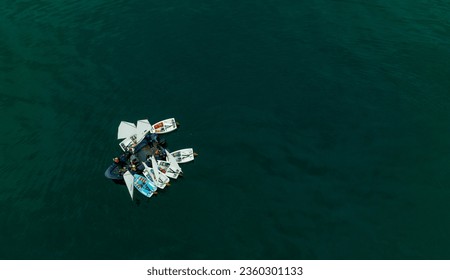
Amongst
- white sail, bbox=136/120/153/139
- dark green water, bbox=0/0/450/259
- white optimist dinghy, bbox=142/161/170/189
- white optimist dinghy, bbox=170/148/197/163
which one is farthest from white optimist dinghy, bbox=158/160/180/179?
white sail, bbox=136/120/153/139

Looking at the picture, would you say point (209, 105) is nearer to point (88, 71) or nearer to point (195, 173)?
point (195, 173)

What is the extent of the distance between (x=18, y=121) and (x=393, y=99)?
98.8 m

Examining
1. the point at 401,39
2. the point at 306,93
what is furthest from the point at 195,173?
the point at 401,39

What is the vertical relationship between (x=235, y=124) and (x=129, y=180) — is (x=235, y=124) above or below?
above

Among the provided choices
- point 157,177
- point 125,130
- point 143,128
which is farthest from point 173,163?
point 125,130

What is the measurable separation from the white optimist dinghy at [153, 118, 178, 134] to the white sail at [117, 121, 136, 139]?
541cm

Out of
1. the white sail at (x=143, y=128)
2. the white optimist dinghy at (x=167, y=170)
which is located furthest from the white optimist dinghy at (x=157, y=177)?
the white sail at (x=143, y=128)

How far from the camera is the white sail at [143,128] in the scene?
86725 mm

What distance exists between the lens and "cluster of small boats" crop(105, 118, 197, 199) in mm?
78875

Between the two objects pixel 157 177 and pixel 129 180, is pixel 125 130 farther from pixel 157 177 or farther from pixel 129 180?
pixel 157 177

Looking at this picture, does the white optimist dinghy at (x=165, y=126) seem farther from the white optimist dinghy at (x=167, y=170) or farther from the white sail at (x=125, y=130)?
the white optimist dinghy at (x=167, y=170)

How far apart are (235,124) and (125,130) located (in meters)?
27.5

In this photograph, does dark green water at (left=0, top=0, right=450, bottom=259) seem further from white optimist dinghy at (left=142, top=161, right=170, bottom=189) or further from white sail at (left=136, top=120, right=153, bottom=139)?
white sail at (left=136, top=120, right=153, bottom=139)

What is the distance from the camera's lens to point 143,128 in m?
87.9
